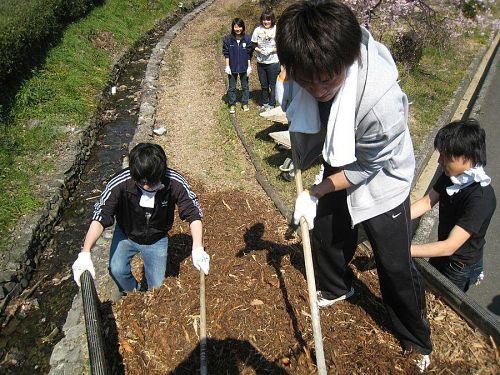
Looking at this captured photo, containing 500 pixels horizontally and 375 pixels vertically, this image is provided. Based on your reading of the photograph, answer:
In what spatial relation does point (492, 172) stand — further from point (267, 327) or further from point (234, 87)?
point (267, 327)

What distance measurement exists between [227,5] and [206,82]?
30.7 feet

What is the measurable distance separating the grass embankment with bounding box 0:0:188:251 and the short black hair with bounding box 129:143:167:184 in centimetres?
291

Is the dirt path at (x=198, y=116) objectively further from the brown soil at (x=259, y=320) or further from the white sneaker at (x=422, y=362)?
the white sneaker at (x=422, y=362)

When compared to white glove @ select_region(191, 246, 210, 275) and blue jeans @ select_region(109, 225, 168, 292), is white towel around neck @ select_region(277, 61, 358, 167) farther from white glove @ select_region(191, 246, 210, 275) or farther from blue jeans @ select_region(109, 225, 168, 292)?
blue jeans @ select_region(109, 225, 168, 292)

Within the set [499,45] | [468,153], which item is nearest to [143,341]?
[468,153]

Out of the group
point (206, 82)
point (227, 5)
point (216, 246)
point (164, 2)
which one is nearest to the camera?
point (216, 246)

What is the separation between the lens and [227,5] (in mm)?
17609

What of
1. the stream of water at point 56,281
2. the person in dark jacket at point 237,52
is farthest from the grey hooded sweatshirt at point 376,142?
the person in dark jacket at point 237,52

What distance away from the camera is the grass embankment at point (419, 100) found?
6.07 metres

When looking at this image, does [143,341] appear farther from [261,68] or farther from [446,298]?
[261,68]

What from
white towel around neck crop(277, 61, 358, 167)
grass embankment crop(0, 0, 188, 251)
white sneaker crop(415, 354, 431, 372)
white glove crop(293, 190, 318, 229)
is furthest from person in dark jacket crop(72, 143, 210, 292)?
grass embankment crop(0, 0, 188, 251)

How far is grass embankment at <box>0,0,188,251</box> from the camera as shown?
580cm

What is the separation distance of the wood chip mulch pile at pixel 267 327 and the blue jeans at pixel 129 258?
0.45 feet

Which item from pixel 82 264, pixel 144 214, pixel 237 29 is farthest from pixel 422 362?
pixel 237 29
